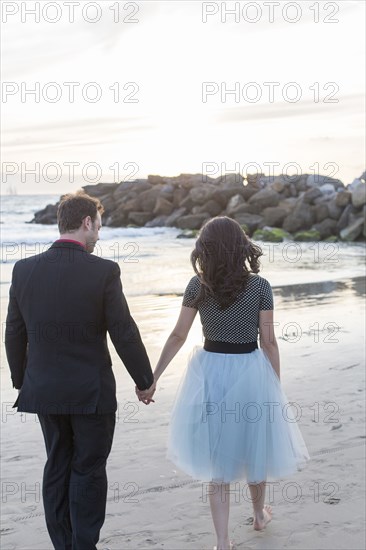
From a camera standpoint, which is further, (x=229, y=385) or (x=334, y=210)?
(x=334, y=210)

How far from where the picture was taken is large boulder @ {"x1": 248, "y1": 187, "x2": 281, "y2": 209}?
112 ft

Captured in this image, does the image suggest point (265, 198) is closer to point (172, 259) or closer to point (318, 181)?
point (318, 181)

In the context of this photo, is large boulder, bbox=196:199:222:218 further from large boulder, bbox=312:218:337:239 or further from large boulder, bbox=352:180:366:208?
large boulder, bbox=352:180:366:208

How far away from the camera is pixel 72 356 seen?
142 inches

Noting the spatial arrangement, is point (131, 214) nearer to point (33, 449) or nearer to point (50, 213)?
point (50, 213)

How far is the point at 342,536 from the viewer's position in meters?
4.17

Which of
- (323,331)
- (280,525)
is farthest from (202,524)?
(323,331)

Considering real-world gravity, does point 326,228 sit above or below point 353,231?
above

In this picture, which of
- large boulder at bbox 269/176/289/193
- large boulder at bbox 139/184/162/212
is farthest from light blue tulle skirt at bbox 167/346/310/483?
large boulder at bbox 139/184/162/212

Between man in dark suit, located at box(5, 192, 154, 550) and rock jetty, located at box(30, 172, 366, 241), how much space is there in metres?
25.1

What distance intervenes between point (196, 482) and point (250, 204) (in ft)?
98.1

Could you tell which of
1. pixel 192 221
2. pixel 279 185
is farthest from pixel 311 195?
pixel 192 221

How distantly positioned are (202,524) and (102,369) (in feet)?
4.60

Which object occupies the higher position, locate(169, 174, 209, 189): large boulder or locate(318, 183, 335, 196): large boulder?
locate(169, 174, 209, 189): large boulder
